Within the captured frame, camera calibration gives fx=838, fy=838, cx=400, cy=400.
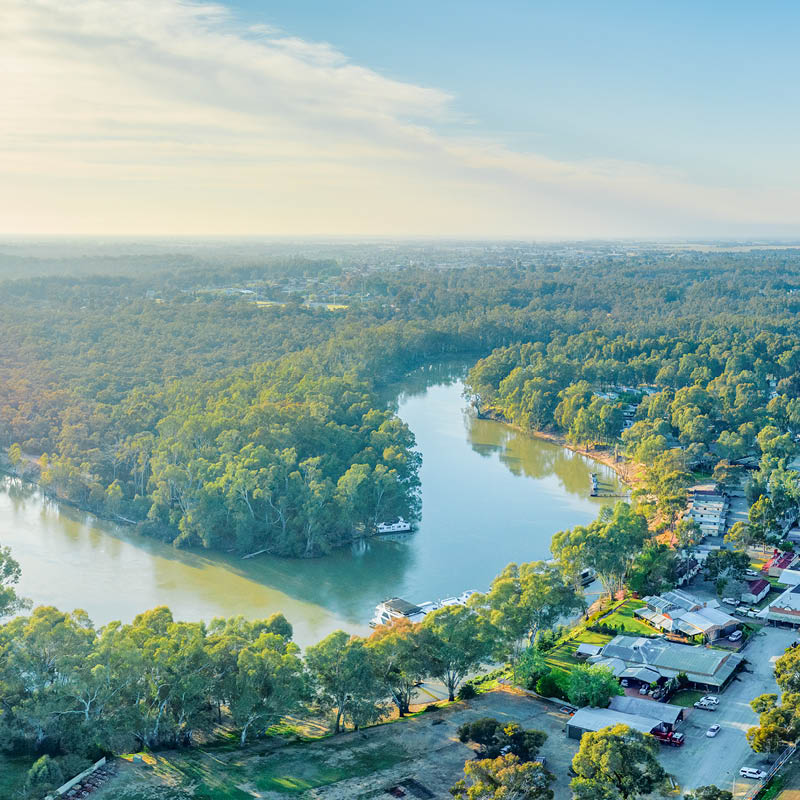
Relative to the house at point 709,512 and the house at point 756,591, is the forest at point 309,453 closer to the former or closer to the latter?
the house at point 756,591

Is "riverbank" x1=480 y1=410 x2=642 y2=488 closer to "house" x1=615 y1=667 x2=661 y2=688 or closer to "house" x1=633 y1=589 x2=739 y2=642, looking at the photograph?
"house" x1=633 y1=589 x2=739 y2=642

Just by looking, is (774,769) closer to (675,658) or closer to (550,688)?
(675,658)

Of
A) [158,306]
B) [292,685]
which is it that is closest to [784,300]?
[158,306]

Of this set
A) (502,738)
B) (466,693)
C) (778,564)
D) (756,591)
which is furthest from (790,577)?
(502,738)

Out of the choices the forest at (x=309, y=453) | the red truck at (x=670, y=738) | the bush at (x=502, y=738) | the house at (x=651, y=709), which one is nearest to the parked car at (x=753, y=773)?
the red truck at (x=670, y=738)

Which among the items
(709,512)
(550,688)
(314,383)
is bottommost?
(550,688)

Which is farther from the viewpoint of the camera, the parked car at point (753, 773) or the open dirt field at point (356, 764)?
the parked car at point (753, 773)

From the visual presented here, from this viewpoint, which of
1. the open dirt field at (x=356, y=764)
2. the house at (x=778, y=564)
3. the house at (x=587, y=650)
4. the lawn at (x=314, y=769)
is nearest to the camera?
the open dirt field at (x=356, y=764)
